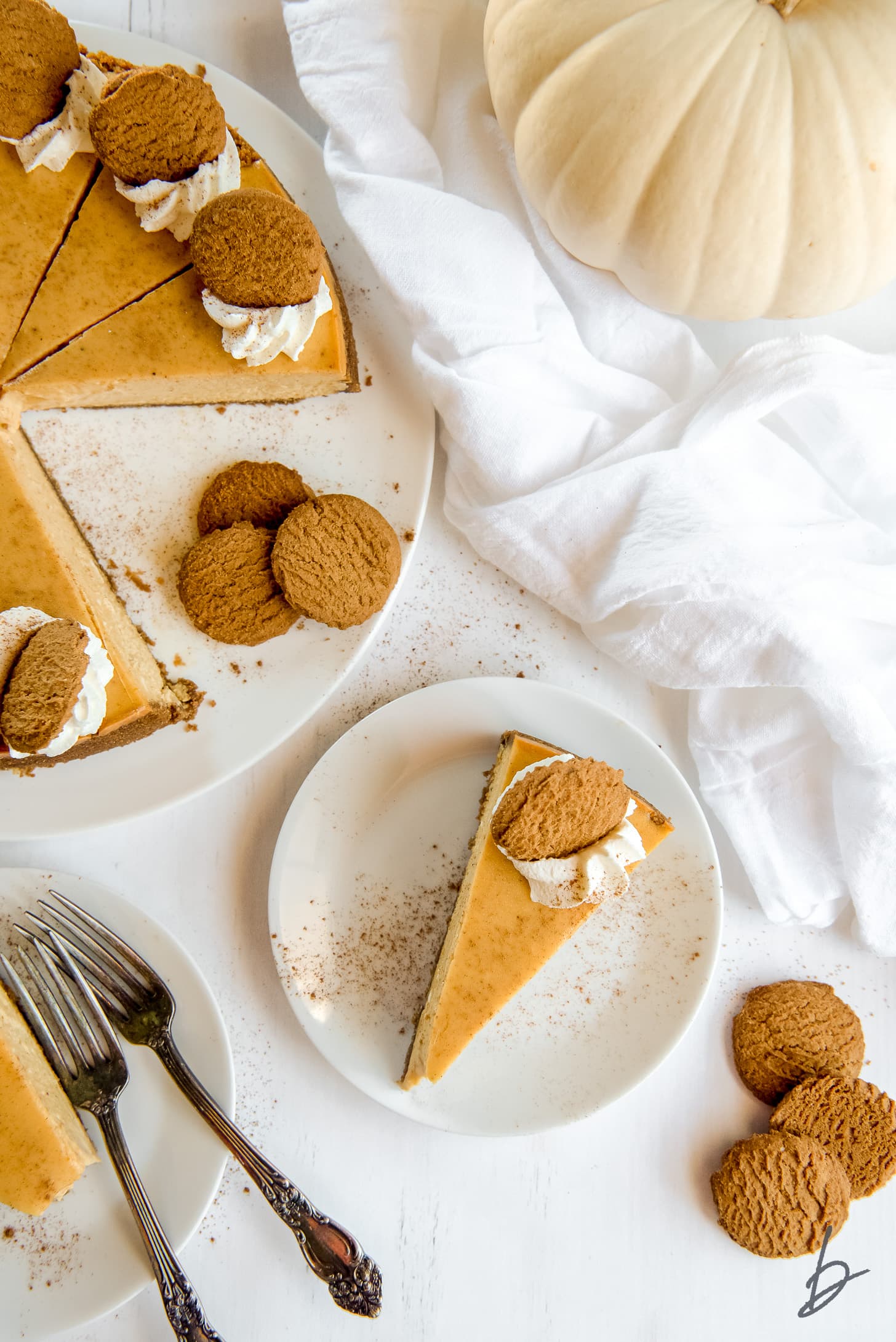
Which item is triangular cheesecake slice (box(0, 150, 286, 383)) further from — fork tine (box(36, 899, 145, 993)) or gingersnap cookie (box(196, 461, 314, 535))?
fork tine (box(36, 899, 145, 993))

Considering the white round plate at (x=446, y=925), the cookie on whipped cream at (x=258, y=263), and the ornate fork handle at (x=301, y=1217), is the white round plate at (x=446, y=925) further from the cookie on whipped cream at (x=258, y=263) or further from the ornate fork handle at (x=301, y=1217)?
the cookie on whipped cream at (x=258, y=263)

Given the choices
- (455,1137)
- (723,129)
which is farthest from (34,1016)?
(723,129)

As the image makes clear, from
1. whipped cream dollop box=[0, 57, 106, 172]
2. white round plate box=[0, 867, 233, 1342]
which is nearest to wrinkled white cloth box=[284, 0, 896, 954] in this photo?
whipped cream dollop box=[0, 57, 106, 172]

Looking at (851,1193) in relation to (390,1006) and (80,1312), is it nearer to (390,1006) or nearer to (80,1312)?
(390,1006)
